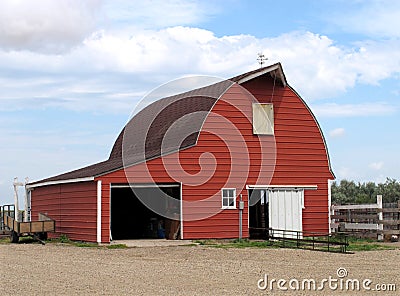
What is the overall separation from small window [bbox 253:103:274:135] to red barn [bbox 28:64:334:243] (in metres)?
0.04

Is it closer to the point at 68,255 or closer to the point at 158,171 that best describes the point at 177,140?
the point at 158,171

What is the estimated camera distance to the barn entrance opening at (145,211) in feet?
86.9

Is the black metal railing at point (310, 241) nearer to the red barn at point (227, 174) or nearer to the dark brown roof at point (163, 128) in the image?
the red barn at point (227, 174)

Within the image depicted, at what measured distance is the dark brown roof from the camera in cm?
2644

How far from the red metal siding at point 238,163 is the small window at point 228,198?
0.55 feet

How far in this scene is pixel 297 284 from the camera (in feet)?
45.6

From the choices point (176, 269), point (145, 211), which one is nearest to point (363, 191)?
point (145, 211)

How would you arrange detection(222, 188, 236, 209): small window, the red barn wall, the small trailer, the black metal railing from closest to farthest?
1. the black metal railing
2. the small trailer
3. detection(222, 188, 236, 209): small window
4. the red barn wall

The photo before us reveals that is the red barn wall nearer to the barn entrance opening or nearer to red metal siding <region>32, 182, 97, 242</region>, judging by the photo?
the barn entrance opening

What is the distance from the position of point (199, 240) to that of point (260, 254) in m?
5.36

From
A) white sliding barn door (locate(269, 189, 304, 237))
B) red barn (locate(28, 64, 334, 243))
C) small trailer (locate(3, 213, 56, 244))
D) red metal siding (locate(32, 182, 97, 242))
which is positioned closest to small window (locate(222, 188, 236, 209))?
red barn (locate(28, 64, 334, 243))

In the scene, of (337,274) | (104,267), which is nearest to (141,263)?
(104,267)

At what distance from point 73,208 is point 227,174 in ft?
18.4

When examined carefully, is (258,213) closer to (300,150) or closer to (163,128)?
(300,150)
